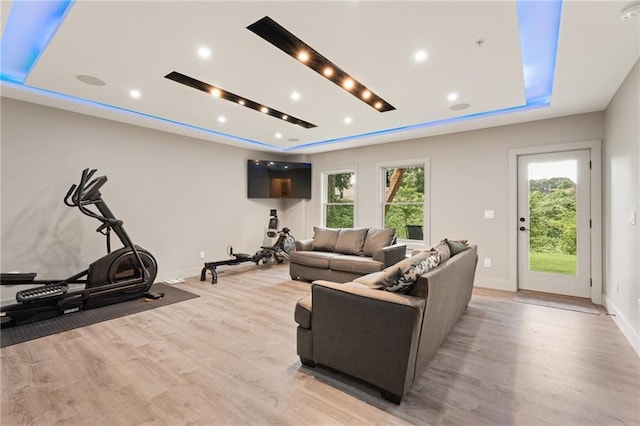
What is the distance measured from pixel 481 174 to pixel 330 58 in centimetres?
341

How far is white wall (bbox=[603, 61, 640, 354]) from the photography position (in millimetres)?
2621

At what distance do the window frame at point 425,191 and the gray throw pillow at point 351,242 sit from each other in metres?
1.02

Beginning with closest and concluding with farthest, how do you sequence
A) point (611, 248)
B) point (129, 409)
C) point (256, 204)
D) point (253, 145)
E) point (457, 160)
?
point (129, 409) < point (611, 248) < point (457, 160) < point (253, 145) < point (256, 204)

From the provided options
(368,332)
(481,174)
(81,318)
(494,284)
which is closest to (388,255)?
(494,284)

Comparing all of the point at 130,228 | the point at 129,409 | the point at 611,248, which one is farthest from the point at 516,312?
the point at 130,228

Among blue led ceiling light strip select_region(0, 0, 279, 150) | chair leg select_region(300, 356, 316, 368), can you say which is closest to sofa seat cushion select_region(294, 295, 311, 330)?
chair leg select_region(300, 356, 316, 368)

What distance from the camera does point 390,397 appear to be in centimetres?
187

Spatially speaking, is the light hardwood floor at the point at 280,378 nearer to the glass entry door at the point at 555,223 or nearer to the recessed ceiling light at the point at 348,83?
the glass entry door at the point at 555,223

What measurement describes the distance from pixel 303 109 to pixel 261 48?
155 centimetres

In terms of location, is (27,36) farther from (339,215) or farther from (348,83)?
(339,215)

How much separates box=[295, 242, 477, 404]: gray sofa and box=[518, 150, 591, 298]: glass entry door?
2946 millimetres

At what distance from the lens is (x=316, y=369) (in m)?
2.26

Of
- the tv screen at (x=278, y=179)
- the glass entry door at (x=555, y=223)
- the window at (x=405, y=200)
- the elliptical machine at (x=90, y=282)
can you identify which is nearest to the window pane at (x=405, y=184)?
the window at (x=405, y=200)

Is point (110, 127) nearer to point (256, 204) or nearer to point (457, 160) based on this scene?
point (256, 204)
